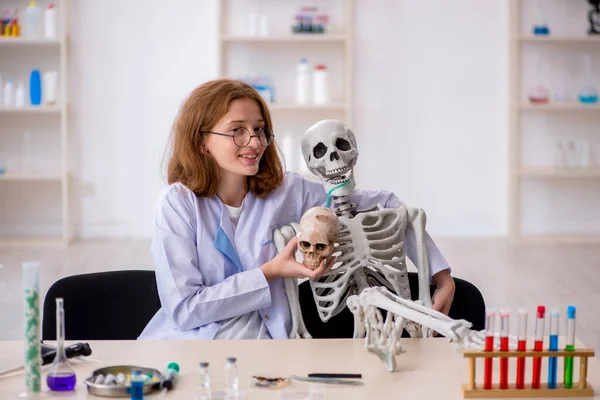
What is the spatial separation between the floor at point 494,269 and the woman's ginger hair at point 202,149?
1.87 m

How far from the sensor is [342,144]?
237 cm

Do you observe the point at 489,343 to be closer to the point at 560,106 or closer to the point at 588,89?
the point at 560,106

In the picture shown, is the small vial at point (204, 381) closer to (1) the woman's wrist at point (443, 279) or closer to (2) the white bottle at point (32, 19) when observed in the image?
(1) the woman's wrist at point (443, 279)

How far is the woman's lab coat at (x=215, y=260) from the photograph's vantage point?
2.18 meters

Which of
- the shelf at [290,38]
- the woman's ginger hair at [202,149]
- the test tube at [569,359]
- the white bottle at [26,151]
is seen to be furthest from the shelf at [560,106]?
the test tube at [569,359]

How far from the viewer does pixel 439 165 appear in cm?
641

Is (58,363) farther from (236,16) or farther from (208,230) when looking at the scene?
(236,16)

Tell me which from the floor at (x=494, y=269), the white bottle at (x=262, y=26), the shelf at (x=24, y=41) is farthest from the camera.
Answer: the white bottle at (x=262, y=26)

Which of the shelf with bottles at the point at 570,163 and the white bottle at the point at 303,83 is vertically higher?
the white bottle at the point at 303,83

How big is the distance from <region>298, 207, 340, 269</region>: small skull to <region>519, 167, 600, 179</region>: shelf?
426cm

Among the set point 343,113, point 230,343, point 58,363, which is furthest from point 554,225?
point 58,363

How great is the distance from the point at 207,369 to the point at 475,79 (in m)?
4.97

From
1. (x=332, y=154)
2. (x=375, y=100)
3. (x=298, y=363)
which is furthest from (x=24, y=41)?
(x=298, y=363)

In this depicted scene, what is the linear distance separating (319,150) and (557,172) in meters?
4.11
